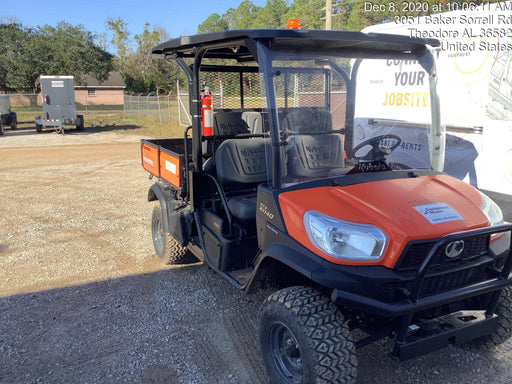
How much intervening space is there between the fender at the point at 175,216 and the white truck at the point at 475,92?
2.01 m

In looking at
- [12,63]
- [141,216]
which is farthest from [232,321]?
[12,63]

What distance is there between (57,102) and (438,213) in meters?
19.5

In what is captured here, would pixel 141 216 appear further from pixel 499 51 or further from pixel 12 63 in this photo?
pixel 12 63

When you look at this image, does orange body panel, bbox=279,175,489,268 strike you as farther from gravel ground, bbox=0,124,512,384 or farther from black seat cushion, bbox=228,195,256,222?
gravel ground, bbox=0,124,512,384

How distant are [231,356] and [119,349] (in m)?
0.84

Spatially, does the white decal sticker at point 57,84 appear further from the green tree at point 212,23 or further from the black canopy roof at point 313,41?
the green tree at point 212,23

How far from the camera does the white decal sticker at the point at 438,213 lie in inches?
91.7

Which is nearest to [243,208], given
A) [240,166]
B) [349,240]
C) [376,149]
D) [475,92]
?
[240,166]

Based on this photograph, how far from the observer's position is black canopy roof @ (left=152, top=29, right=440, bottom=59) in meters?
2.54

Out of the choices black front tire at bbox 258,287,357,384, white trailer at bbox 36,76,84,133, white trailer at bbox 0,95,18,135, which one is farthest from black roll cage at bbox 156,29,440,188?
white trailer at bbox 0,95,18,135

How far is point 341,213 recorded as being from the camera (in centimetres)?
236

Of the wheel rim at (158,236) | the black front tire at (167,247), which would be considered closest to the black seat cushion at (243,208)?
the black front tire at (167,247)

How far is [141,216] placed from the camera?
6.55 meters

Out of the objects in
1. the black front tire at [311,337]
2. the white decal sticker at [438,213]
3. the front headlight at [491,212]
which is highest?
the white decal sticker at [438,213]
